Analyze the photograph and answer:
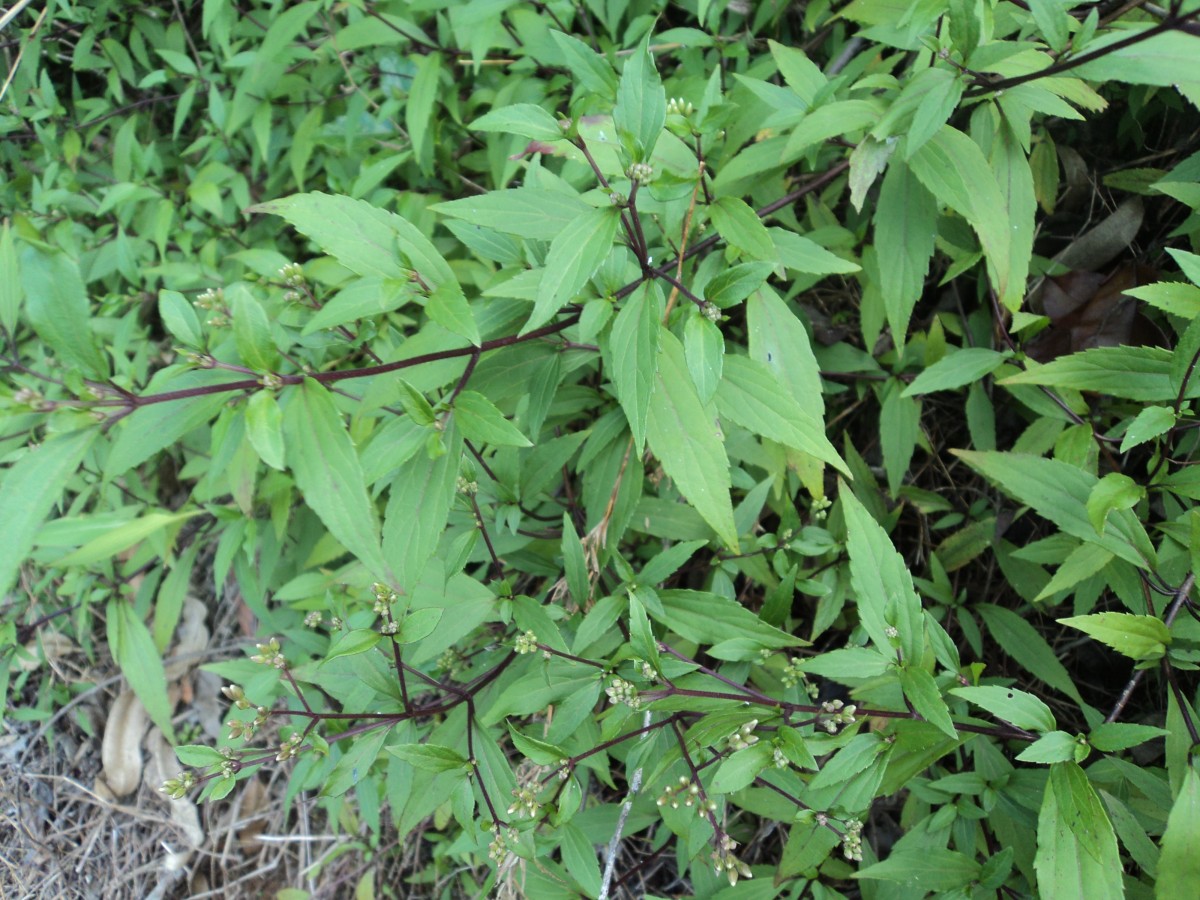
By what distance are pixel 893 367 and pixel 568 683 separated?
160 cm

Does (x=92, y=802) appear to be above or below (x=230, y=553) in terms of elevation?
below

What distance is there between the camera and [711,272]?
2.11 m

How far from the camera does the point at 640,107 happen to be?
1.57m

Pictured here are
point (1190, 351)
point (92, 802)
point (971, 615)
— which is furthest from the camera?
point (92, 802)

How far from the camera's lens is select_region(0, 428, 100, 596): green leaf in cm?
140

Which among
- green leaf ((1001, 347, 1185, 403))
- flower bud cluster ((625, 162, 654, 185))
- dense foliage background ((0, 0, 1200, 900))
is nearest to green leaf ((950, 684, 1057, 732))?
dense foliage background ((0, 0, 1200, 900))

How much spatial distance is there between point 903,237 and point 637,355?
1002mm

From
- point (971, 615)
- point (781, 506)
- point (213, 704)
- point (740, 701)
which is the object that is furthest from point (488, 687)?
point (213, 704)

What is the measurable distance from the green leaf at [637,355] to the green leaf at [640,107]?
0.31 metres

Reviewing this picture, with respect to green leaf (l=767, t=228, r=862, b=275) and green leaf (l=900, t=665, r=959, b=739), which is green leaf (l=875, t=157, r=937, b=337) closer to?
green leaf (l=767, t=228, r=862, b=275)

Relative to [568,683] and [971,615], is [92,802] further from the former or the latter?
[971,615]

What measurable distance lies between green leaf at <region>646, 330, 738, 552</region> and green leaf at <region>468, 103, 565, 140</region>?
0.52 m

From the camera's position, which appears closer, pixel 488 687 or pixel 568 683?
pixel 568 683

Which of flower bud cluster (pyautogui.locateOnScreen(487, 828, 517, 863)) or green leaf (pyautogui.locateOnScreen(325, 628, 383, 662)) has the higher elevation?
green leaf (pyautogui.locateOnScreen(325, 628, 383, 662))
